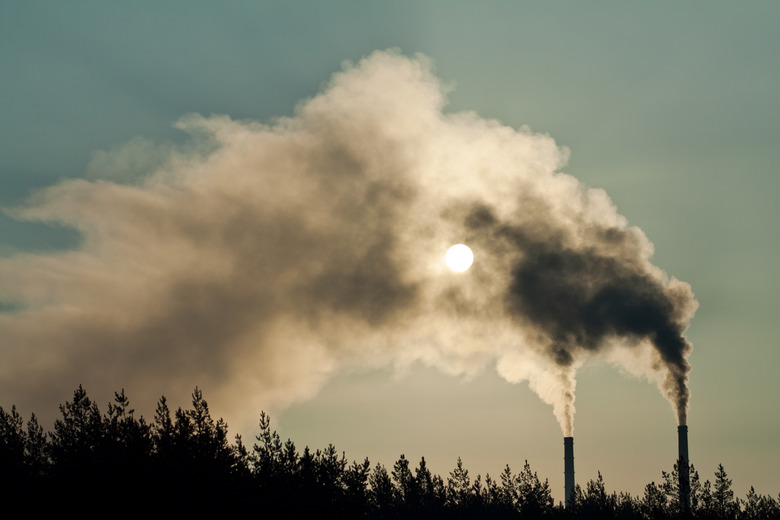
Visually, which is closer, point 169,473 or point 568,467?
point 169,473

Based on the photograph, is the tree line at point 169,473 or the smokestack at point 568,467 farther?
the smokestack at point 568,467

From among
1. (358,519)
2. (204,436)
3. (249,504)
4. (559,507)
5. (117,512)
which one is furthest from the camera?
(559,507)

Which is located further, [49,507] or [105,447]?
[105,447]

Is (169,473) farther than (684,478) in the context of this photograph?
No

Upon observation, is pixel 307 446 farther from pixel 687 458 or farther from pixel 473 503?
pixel 687 458

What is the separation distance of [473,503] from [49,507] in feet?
138

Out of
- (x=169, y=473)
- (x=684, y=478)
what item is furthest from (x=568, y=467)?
(x=169, y=473)

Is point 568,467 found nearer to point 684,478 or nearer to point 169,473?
point 684,478

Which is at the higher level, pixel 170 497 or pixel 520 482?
pixel 520 482

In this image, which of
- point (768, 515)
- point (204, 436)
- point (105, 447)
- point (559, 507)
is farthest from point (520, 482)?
point (105, 447)

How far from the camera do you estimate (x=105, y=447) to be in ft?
149

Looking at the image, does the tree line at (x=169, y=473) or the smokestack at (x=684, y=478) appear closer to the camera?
the tree line at (x=169, y=473)

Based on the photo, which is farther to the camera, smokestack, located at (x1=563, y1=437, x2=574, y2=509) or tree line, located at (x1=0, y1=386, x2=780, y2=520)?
smokestack, located at (x1=563, y1=437, x2=574, y2=509)

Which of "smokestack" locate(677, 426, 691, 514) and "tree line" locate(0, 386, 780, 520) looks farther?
"smokestack" locate(677, 426, 691, 514)
